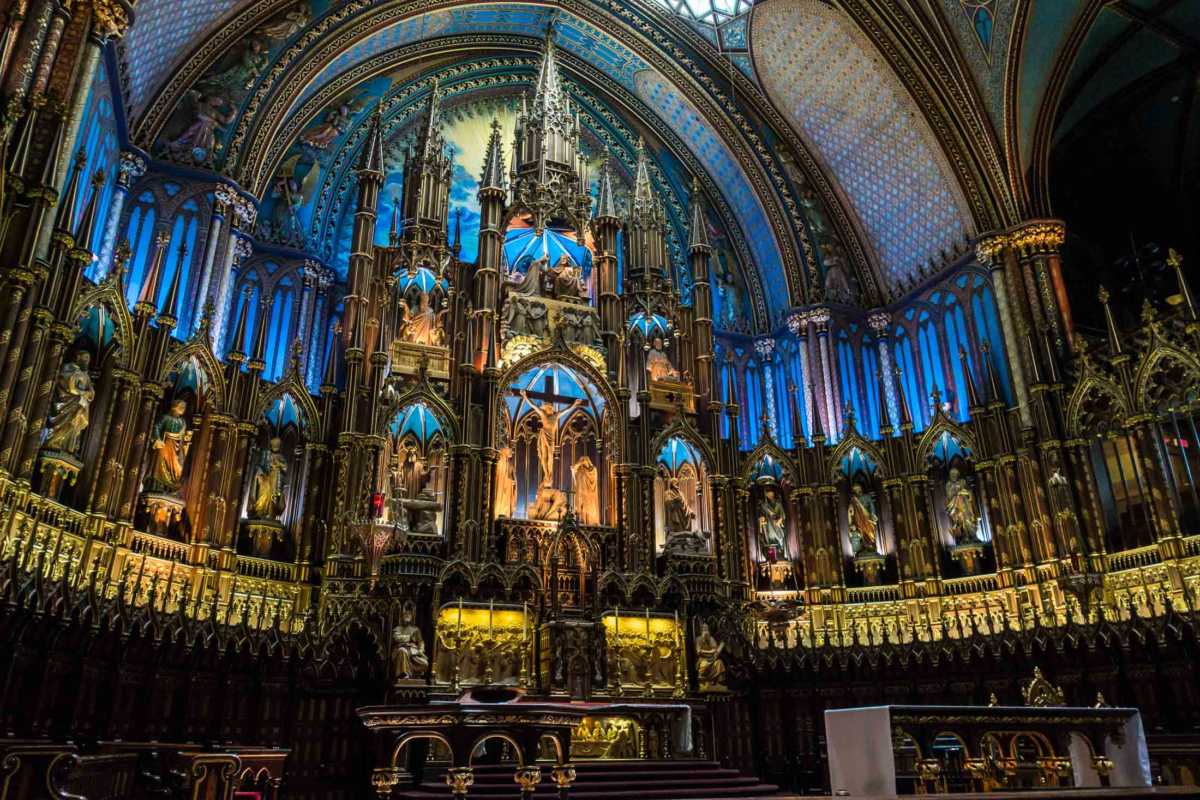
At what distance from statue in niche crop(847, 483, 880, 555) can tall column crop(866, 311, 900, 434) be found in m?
3.25

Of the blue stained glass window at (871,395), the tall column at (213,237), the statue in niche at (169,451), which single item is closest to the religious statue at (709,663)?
the blue stained glass window at (871,395)

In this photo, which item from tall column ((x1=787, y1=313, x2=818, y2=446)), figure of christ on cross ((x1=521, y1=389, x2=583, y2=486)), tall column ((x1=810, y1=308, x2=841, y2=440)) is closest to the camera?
figure of christ on cross ((x1=521, y1=389, x2=583, y2=486))

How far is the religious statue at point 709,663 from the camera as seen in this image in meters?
19.9

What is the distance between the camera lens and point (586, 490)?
→ 72.4 ft

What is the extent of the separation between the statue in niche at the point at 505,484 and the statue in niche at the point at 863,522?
9188 millimetres

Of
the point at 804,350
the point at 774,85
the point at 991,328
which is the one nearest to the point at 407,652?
the point at 804,350

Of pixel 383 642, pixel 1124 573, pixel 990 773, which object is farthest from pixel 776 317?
pixel 990 773

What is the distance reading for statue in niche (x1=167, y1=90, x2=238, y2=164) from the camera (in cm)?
2067

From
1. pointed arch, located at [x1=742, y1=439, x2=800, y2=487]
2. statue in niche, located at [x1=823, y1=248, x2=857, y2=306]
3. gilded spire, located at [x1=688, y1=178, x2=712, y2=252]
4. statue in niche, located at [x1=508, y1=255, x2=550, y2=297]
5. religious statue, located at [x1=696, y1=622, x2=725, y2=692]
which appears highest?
gilded spire, located at [x1=688, y1=178, x2=712, y2=252]

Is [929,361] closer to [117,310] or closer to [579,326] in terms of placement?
[579,326]

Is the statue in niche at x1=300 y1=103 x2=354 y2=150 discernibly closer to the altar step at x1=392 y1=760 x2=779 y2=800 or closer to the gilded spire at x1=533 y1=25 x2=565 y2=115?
the gilded spire at x1=533 y1=25 x2=565 y2=115

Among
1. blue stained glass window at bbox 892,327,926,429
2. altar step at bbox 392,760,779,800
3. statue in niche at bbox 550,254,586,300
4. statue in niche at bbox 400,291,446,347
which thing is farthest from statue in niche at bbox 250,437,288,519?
blue stained glass window at bbox 892,327,926,429

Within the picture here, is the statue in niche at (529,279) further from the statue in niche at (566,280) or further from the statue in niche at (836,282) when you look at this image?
the statue in niche at (836,282)

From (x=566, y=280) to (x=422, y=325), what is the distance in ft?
14.7
